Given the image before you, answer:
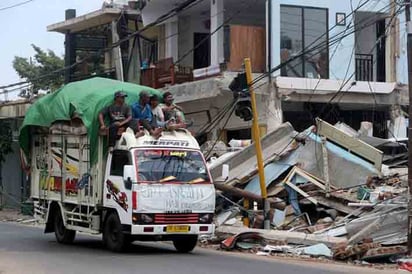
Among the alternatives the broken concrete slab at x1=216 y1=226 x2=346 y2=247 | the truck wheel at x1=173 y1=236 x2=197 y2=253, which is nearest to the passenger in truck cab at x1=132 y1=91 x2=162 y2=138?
the truck wheel at x1=173 y1=236 x2=197 y2=253

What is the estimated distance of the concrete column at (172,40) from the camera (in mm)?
32500

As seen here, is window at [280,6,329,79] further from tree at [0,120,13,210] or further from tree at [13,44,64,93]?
tree at [13,44,64,93]

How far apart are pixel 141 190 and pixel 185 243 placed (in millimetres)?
1938

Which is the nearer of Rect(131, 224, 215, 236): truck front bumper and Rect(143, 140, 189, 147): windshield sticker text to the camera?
Rect(131, 224, 215, 236): truck front bumper

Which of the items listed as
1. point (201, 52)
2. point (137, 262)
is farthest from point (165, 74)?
point (137, 262)

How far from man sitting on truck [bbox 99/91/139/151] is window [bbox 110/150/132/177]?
0.26 meters

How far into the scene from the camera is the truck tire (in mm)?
15983

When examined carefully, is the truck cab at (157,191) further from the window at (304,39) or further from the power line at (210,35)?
the power line at (210,35)

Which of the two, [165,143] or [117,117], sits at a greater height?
[117,117]

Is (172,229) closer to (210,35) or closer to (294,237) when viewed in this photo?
(294,237)

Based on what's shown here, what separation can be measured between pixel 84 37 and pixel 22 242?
68.0 feet

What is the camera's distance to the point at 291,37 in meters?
27.4

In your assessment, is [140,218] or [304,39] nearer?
[140,218]

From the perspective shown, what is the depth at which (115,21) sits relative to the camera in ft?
112
